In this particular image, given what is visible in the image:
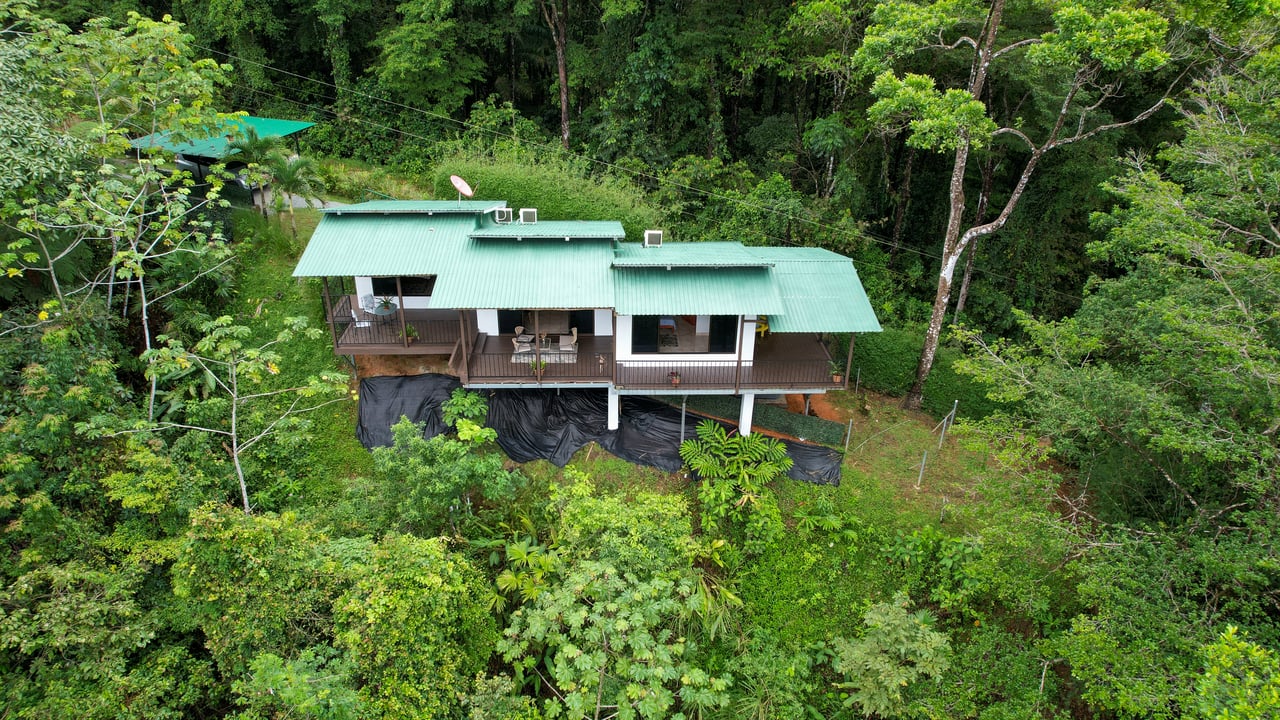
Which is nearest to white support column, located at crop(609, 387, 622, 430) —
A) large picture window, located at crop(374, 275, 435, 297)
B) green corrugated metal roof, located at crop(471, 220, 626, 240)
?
green corrugated metal roof, located at crop(471, 220, 626, 240)

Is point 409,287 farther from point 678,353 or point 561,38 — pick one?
point 561,38

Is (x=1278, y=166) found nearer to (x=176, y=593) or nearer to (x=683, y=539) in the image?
(x=683, y=539)

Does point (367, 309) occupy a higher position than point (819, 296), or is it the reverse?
point (819, 296)

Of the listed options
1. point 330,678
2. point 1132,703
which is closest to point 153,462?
point 330,678

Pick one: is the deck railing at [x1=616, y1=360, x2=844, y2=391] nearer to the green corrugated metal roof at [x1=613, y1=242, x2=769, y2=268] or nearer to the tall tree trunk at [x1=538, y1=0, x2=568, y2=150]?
the green corrugated metal roof at [x1=613, y1=242, x2=769, y2=268]

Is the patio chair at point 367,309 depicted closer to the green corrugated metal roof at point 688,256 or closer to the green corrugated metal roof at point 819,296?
the green corrugated metal roof at point 688,256

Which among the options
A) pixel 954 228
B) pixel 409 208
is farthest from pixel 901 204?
pixel 409 208

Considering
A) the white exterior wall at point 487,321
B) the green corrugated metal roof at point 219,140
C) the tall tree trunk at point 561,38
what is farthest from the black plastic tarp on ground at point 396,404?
the tall tree trunk at point 561,38
